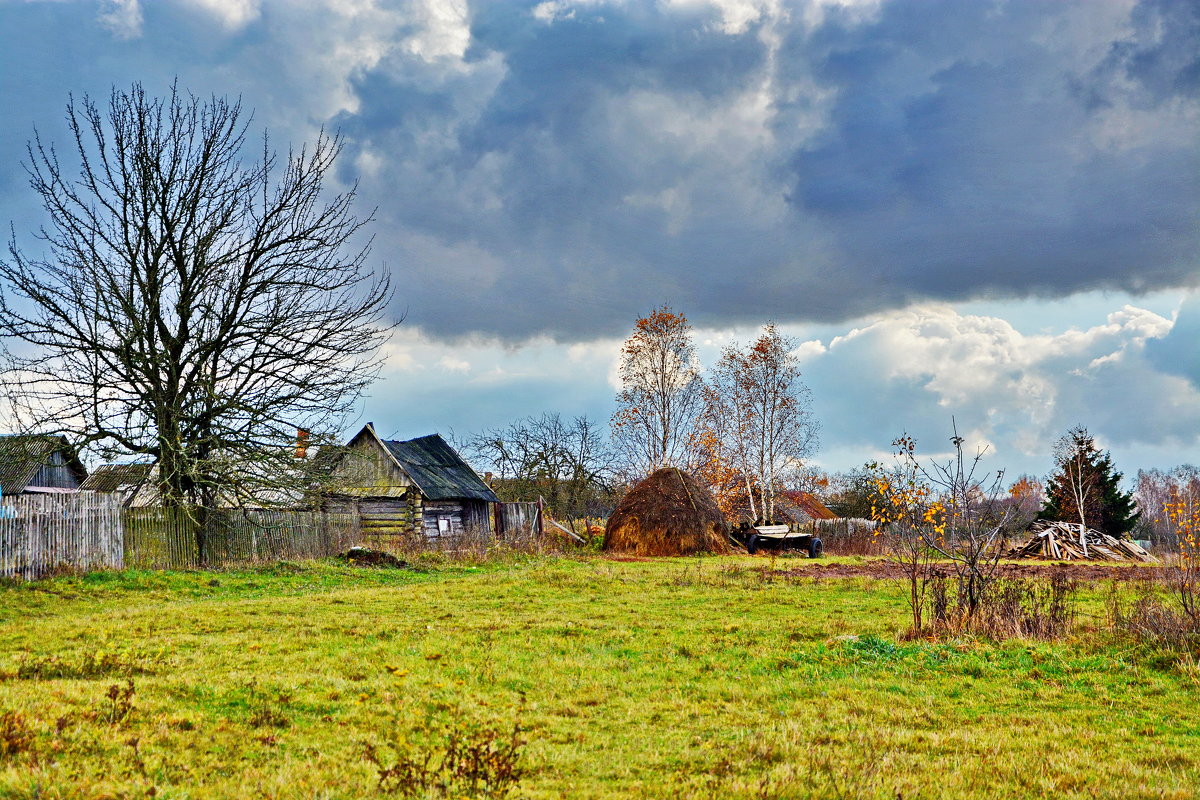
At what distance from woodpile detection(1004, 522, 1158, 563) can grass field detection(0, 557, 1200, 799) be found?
22.1 metres

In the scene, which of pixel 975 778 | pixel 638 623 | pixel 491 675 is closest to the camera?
pixel 975 778

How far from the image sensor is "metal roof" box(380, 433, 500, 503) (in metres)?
37.0

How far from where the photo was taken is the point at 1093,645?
9.52 metres

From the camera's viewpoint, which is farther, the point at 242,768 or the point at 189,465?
the point at 189,465

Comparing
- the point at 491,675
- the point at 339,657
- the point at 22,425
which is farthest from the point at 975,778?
the point at 22,425

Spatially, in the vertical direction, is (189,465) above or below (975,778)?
above

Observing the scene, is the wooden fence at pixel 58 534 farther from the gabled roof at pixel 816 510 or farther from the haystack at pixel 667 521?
the gabled roof at pixel 816 510

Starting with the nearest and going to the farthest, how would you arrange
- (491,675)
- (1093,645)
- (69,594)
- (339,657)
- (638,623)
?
(491,675) < (339,657) < (1093,645) < (638,623) < (69,594)

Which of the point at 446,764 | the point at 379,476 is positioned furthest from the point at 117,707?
the point at 379,476

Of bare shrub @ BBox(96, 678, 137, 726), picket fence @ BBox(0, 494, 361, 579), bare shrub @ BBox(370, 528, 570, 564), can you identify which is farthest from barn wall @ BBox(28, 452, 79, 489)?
bare shrub @ BBox(96, 678, 137, 726)

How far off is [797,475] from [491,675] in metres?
35.6

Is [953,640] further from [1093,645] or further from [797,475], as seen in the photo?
[797,475]

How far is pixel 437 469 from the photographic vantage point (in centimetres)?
3984

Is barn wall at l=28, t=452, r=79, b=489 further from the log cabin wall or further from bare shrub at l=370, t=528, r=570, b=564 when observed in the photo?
bare shrub at l=370, t=528, r=570, b=564
